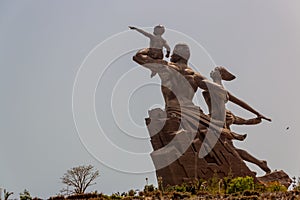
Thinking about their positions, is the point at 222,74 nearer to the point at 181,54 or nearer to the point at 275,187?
the point at 181,54

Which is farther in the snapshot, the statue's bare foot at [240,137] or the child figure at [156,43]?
the statue's bare foot at [240,137]

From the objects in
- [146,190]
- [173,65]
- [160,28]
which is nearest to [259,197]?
[146,190]

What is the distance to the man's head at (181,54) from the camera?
2173cm

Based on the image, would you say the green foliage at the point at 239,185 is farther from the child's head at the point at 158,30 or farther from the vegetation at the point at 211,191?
the child's head at the point at 158,30

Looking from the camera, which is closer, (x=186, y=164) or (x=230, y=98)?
(x=186, y=164)

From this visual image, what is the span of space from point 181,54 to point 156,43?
124 centimetres

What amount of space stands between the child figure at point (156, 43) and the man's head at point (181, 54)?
29cm

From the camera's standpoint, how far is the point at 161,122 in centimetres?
2005

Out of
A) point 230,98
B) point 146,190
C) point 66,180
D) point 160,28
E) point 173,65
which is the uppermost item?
point 160,28

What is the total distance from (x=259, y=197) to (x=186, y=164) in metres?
5.77

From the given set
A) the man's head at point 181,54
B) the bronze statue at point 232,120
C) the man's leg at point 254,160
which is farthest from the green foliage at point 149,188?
the man's head at point 181,54

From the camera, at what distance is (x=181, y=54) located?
21.7 meters

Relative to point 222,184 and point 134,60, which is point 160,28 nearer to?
point 134,60

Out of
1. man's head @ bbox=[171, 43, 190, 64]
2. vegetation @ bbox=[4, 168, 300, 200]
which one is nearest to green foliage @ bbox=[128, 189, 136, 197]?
vegetation @ bbox=[4, 168, 300, 200]
